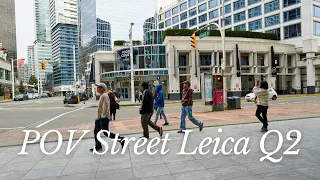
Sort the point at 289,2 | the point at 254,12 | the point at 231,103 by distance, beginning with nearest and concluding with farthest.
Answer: the point at 231,103
the point at 289,2
the point at 254,12

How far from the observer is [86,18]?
98062mm

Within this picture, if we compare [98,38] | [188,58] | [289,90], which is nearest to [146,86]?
[188,58]

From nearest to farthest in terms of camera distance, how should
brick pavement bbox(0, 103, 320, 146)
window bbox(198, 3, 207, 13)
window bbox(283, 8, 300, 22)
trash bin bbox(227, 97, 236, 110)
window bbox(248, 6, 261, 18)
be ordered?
brick pavement bbox(0, 103, 320, 146) → trash bin bbox(227, 97, 236, 110) → window bbox(283, 8, 300, 22) → window bbox(248, 6, 261, 18) → window bbox(198, 3, 207, 13)

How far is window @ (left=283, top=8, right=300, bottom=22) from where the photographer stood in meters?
46.5

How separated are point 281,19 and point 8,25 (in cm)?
8968

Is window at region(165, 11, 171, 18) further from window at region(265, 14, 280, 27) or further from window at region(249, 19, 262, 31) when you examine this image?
window at region(265, 14, 280, 27)

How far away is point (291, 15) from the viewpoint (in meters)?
47.7

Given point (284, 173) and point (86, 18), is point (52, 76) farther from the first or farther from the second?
point (284, 173)

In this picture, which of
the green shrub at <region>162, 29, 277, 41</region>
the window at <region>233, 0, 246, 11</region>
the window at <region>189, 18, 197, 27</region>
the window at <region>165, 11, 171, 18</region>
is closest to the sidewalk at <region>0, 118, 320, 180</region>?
the green shrub at <region>162, 29, 277, 41</region>

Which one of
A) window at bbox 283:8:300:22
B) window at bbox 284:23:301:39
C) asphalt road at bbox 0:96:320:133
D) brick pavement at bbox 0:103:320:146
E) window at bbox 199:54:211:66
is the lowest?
asphalt road at bbox 0:96:320:133

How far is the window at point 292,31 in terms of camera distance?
46.6 meters

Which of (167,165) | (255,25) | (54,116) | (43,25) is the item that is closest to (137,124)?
(167,165)

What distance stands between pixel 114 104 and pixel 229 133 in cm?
675

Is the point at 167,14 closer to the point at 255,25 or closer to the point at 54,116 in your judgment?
the point at 255,25
